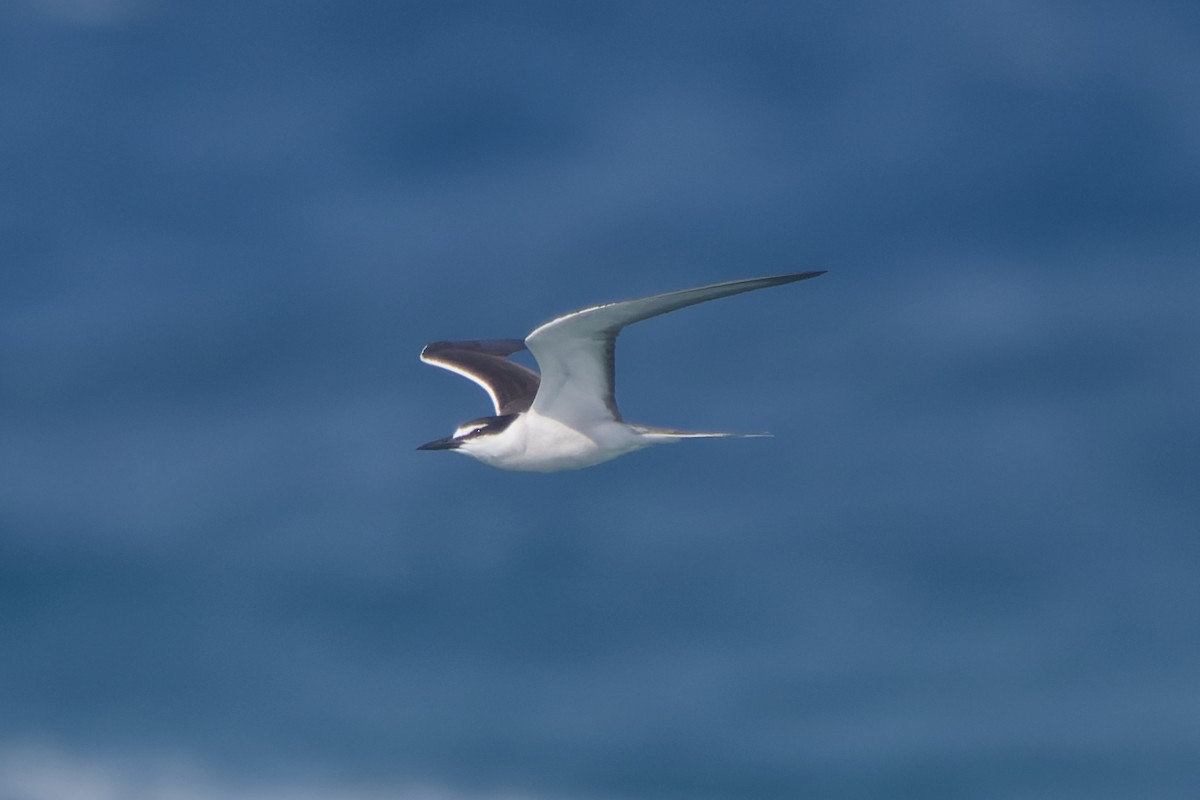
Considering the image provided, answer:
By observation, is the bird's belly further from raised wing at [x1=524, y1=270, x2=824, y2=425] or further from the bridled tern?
raised wing at [x1=524, y1=270, x2=824, y2=425]

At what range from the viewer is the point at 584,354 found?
1408 centimetres

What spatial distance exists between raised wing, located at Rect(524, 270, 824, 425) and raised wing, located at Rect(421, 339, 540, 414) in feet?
4.58

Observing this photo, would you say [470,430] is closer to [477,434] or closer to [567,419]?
[477,434]

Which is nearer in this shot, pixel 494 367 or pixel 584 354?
pixel 584 354

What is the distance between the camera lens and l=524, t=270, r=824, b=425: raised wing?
41.5 feet

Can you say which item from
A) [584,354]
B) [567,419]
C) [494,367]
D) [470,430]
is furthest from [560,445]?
[494,367]

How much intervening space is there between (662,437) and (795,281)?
3.51 metres

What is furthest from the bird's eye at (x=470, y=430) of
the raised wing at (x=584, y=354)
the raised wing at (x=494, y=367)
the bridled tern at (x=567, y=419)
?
the raised wing at (x=494, y=367)

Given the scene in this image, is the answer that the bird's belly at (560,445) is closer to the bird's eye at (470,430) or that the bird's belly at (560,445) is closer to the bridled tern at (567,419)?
the bridled tern at (567,419)

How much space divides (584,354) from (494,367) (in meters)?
3.67

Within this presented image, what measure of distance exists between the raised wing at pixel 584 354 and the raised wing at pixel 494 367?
1.40m

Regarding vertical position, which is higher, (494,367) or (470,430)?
(494,367)

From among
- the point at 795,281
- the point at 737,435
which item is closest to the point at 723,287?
the point at 795,281

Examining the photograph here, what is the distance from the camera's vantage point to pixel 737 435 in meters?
13.4
